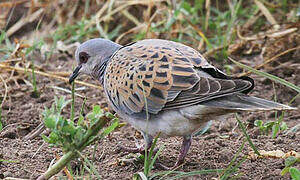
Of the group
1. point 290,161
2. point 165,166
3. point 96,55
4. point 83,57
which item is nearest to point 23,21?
point 83,57

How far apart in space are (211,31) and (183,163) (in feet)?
11.3

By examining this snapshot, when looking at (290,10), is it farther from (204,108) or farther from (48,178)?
(48,178)

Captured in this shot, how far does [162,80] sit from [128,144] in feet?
2.92

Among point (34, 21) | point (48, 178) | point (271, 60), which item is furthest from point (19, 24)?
point (48, 178)

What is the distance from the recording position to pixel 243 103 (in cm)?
320

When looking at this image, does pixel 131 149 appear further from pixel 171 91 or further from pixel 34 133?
pixel 34 133

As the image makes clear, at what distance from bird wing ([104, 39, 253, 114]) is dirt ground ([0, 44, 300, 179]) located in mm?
439

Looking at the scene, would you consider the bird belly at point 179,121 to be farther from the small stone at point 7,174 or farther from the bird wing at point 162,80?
the small stone at point 7,174

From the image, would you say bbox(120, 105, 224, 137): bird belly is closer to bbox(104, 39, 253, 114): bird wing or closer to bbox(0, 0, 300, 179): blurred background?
bbox(104, 39, 253, 114): bird wing

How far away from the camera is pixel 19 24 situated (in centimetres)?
767

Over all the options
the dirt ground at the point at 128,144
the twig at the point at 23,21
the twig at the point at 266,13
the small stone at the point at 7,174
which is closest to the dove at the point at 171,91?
the dirt ground at the point at 128,144

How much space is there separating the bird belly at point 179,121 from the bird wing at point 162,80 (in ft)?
0.19

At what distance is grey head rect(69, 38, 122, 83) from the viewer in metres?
4.37

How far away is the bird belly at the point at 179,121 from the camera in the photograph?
3408 mm
